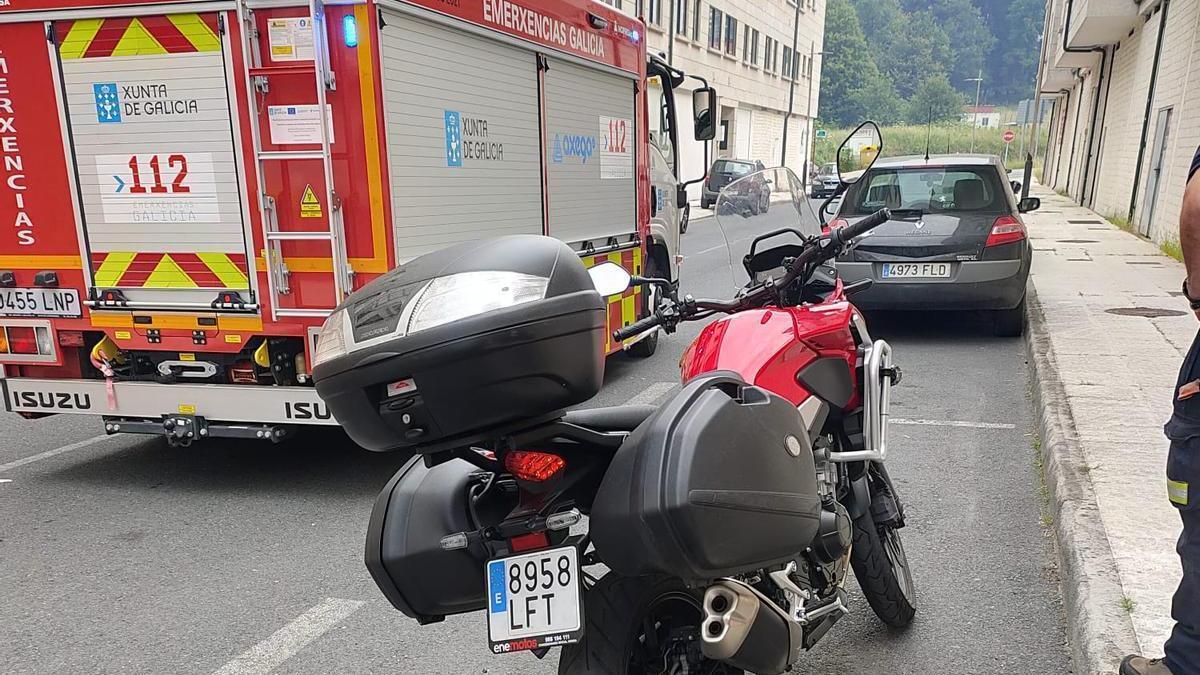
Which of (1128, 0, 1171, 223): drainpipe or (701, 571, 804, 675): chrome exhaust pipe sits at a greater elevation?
(1128, 0, 1171, 223): drainpipe

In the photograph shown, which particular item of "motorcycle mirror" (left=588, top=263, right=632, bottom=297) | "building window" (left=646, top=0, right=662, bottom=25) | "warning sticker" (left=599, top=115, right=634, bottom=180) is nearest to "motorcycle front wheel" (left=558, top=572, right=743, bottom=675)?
"motorcycle mirror" (left=588, top=263, right=632, bottom=297)

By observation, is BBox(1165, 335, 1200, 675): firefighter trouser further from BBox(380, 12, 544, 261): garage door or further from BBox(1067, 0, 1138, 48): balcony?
BBox(1067, 0, 1138, 48): balcony

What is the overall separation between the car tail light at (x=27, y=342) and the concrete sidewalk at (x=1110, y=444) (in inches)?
200

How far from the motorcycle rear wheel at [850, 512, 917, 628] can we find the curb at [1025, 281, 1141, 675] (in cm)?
57

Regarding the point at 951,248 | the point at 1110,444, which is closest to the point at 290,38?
the point at 1110,444

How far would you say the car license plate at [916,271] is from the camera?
7816mm

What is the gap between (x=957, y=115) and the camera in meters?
97.2

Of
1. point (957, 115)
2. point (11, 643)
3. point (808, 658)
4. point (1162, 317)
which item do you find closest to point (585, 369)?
point (808, 658)

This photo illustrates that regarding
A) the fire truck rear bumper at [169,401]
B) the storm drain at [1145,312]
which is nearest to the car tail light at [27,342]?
the fire truck rear bumper at [169,401]

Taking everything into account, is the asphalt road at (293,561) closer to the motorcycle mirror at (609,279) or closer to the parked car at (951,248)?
the motorcycle mirror at (609,279)

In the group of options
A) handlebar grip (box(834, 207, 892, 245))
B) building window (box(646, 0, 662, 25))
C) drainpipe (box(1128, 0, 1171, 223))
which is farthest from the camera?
building window (box(646, 0, 662, 25))

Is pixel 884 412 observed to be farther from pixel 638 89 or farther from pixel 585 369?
pixel 638 89

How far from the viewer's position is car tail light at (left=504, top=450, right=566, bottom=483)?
1.81m

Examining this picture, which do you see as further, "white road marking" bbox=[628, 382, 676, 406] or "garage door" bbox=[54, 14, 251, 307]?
"white road marking" bbox=[628, 382, 676, 406]
